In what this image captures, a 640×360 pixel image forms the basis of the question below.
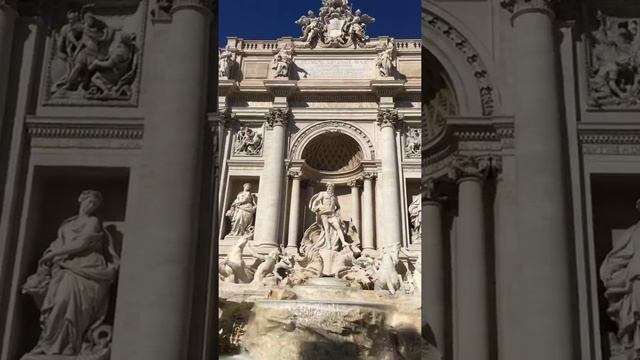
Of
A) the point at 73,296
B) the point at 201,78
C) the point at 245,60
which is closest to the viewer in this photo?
the point at 73,296

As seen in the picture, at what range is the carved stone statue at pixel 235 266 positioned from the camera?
753 centimetres

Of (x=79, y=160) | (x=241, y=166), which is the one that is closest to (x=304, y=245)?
(x=241, y=166)

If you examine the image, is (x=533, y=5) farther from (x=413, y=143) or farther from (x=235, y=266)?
(x=235, y=266)

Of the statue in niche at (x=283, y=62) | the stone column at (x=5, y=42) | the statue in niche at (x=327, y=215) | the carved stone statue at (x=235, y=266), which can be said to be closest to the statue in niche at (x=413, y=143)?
the statue in niche at (x=327, y=215)

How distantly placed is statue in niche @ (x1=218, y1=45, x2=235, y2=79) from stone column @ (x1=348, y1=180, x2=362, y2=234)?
6.51ft

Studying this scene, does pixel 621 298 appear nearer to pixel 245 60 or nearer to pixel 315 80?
pixel 315 80

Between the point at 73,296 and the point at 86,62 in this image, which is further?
the point at 86,62

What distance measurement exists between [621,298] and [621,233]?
3.54 feet

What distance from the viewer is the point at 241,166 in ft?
29.6

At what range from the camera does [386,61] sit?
9234mm

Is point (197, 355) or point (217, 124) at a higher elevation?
point (217, 124)

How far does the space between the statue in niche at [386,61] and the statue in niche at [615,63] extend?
2.30 meters

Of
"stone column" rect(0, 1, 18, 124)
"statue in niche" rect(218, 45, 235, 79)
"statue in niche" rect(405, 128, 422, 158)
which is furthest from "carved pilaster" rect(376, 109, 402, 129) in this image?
"stone column" rect(0, 1, 18, 124)

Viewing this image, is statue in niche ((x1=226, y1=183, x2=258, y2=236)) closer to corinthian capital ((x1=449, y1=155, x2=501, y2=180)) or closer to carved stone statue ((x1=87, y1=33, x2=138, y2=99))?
carved stone statue ((x1=87, y1=33, x2=138, y2=99))
